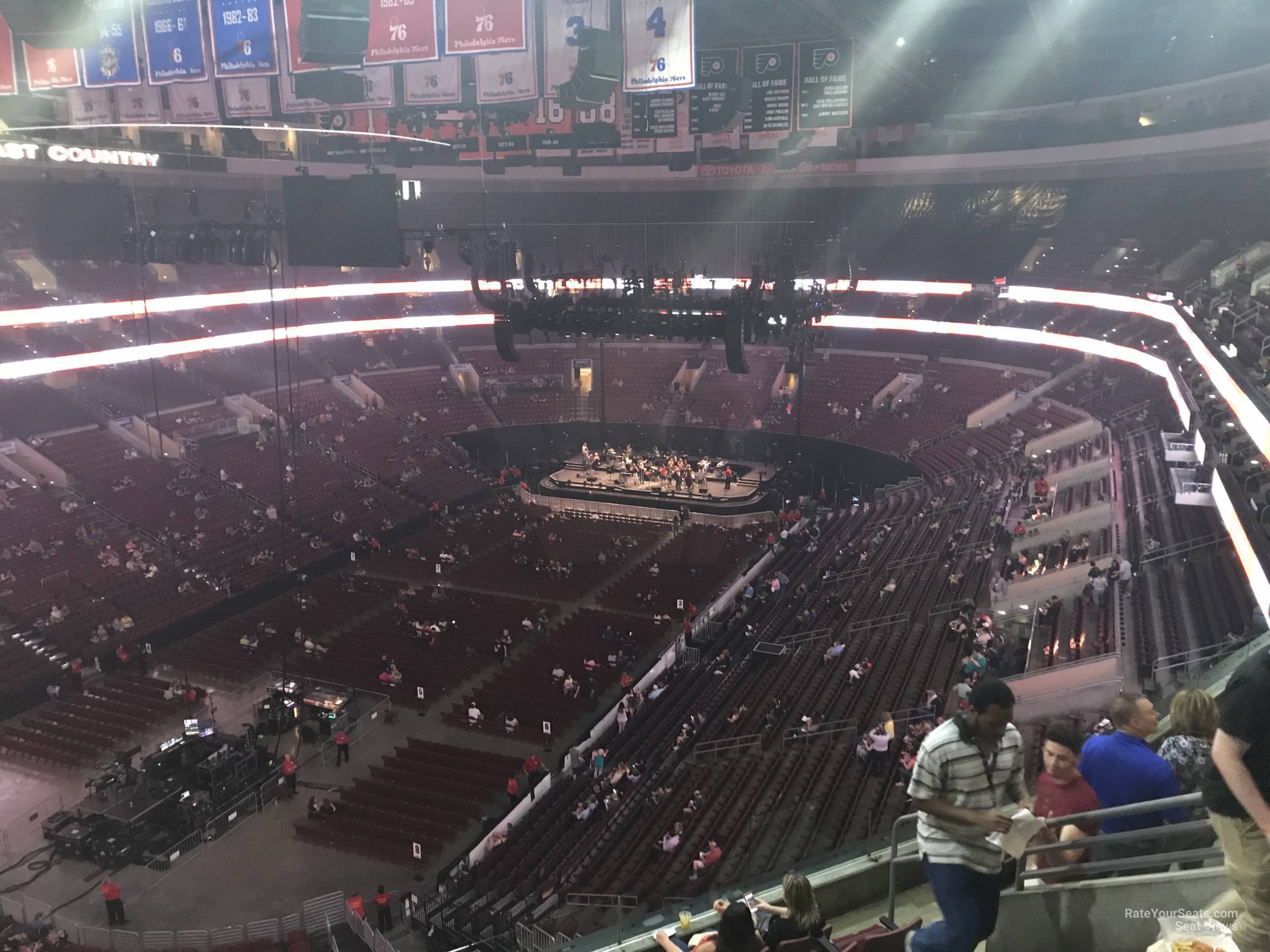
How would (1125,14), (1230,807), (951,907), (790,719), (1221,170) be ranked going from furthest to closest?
1. (1221,170)
2. (1125,14)
3. (790,719)
4. (951,907)
5. (1230,807)

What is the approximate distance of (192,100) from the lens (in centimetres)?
1598

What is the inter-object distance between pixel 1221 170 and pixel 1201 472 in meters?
19.1

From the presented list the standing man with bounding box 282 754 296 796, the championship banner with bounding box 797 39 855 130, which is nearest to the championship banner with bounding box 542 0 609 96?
the championship banner with bounding box 797 39 855 130

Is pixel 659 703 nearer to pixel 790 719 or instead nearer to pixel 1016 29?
pixel 790 719

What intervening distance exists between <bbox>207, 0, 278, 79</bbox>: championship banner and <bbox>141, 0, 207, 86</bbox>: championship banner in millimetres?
301

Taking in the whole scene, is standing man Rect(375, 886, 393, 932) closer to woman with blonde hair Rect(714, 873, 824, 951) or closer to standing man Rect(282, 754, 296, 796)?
standing man Rect(282, 754, 296, 796)

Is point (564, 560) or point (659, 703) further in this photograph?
point (564, 560)

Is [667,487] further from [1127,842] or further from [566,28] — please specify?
[1127,842]

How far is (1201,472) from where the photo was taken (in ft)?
40.6

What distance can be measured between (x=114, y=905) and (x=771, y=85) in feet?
55.4

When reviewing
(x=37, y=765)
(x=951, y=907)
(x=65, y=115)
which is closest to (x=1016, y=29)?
(x=65, y=115)

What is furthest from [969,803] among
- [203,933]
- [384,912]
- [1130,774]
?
[203,933]

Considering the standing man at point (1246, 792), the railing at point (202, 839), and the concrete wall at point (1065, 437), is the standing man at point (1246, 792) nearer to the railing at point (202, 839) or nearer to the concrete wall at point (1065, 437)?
the railing at point (202, 839)

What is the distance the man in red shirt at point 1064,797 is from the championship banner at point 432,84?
49.1 ft
